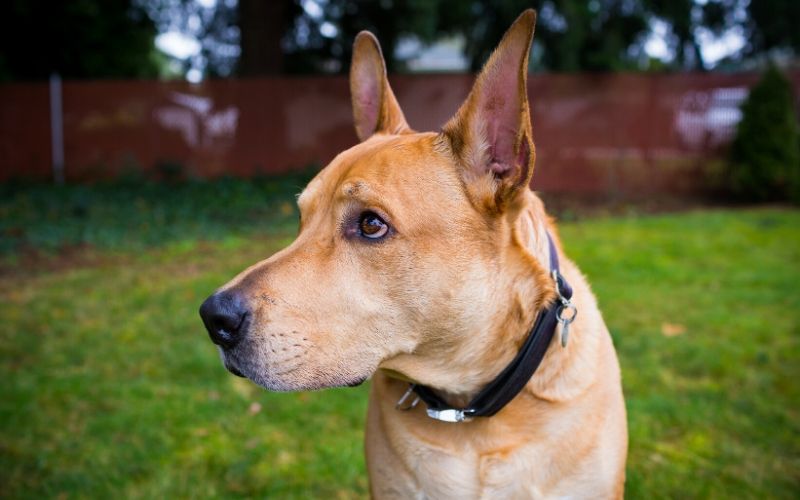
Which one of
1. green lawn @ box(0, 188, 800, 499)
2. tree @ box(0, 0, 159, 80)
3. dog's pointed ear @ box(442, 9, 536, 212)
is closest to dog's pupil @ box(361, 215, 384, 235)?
dog's pointed ear @ box(442, 9, 536, 212)

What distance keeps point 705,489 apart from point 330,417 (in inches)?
87.2

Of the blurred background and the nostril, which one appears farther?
the blurred background

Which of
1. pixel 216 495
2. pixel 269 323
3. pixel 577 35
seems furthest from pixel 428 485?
pixel 577 35

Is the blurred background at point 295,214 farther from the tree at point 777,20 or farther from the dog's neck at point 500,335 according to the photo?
the dog's neck at point 500,335

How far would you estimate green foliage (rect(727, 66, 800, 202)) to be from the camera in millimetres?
12133

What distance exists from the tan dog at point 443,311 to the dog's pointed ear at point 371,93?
0.47m

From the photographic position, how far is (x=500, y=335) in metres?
2.53

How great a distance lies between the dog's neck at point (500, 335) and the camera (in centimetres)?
250

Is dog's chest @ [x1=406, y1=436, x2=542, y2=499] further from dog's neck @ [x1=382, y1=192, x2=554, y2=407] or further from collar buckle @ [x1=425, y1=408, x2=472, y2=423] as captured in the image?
dog's neck @ [x1=382, y1=192, x2=554, y2=407]

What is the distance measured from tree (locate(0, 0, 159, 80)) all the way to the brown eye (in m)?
16.2

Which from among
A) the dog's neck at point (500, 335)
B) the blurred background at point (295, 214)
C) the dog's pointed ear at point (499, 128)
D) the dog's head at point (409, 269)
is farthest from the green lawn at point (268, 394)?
the dog's pointed ear at point (499, 128)

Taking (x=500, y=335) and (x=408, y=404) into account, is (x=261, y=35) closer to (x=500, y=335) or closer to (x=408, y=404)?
(x=408, y=404)

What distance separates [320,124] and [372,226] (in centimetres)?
1294

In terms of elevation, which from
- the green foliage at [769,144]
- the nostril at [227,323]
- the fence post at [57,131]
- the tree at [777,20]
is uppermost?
the tree at [777,20]
